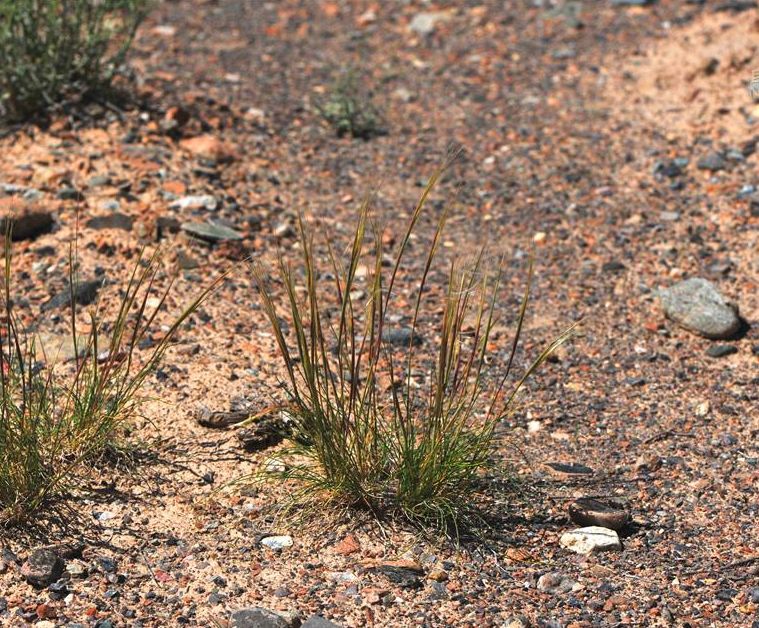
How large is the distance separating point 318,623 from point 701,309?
7.55 ft

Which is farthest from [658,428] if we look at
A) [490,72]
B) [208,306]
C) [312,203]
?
[490,72]

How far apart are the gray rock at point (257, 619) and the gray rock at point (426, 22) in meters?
4.89

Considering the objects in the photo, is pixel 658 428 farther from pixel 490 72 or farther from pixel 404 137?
pixel 490 72

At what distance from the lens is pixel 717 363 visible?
14.2ft

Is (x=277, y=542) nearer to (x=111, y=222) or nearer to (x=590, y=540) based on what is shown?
(x=590, y=540)

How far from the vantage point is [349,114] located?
19.5 ft

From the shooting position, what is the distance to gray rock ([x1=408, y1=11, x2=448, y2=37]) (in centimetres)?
712

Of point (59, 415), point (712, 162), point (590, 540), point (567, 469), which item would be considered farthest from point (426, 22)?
point (590, 540)

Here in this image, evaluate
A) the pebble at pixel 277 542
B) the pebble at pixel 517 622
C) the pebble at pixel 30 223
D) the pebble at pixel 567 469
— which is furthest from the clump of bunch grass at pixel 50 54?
the pebble at pixel 517 622

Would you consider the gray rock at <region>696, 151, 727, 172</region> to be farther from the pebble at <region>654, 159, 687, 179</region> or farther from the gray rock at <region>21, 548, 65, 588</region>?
the gray rock at <region>21, 548, 65, 588</region>

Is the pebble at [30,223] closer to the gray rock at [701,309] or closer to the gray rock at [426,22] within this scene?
the gray rock at [701,309]

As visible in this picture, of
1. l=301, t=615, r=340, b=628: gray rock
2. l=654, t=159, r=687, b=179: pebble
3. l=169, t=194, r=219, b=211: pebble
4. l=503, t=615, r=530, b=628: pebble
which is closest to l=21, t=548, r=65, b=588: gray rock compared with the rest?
l=301, t=615, r=340, b=628: gray rock

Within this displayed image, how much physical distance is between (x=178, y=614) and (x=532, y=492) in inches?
45.5

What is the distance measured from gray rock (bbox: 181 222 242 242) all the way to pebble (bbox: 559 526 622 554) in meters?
2.10
